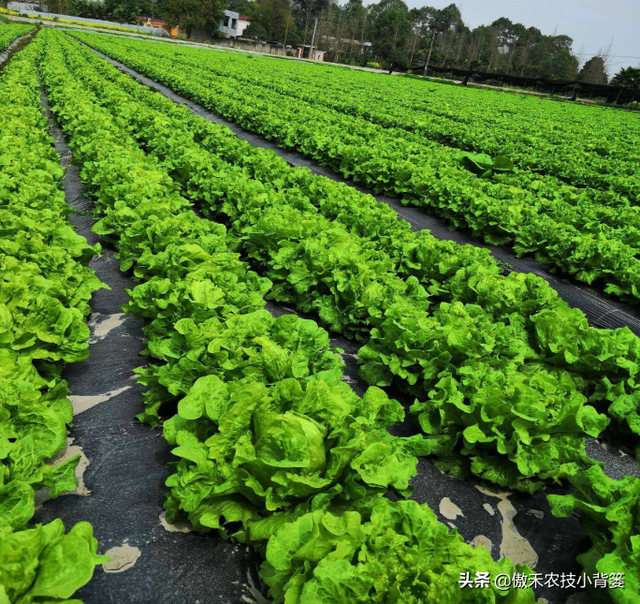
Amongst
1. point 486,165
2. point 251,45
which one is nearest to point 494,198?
point 486,165

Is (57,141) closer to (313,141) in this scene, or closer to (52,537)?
(313,141)

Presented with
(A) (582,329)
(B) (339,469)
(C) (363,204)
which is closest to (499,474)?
(B) (339,469)

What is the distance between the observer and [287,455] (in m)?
2.79

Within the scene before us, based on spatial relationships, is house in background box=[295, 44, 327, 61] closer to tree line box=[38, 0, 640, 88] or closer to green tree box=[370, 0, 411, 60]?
tree line box=[38, 0, 640, 88]

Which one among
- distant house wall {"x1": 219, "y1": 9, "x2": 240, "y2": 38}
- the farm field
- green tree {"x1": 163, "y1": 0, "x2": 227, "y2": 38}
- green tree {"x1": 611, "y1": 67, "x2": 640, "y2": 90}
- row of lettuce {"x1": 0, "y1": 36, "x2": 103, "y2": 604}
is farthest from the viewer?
distant house wall {"x1": 219, "y1": 9, "x2": 240, "y2": 38}

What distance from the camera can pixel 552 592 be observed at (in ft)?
9.59

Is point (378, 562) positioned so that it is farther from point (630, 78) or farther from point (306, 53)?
point (306, 53)

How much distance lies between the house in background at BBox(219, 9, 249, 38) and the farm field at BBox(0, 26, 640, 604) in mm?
111596

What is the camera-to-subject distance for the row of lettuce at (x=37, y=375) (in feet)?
6.99

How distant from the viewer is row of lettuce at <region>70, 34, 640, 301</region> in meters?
7.46

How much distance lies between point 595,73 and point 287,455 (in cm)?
11652

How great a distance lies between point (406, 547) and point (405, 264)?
4591 millimetres

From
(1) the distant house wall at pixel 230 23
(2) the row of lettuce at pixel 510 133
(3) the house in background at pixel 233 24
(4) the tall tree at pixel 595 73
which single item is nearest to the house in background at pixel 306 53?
(3) the house in background at pixel 233 24

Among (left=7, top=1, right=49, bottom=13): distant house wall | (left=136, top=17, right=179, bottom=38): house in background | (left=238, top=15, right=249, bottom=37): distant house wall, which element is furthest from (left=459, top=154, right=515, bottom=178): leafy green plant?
(left=7, top=1, right=49, bottom=13): distant house wall
